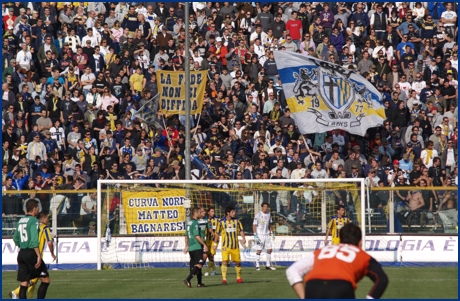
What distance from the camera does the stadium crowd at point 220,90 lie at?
90.2ft

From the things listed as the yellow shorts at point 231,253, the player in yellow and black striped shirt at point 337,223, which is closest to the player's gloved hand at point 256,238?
the player in yellow and black striped shirt at point 337,223

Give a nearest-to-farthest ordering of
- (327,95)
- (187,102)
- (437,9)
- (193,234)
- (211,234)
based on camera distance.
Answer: (193,234)
(211,234)
(187,102)
(327,95)
(437,9)

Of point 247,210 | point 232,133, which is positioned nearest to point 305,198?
point 247,210

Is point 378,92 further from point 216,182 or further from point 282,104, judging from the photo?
point 216,182

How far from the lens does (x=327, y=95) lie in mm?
28422

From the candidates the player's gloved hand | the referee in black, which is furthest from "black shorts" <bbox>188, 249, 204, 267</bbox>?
the player's gloved hand

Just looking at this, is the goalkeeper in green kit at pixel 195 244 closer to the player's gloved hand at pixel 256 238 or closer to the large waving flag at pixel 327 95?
the player's gloved hand at pixel 256 238

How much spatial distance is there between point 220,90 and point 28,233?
15320 millimetres

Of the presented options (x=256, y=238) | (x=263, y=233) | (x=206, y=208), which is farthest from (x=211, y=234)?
Answer: (x=206, y=208)

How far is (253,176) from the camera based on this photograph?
89.0 feet

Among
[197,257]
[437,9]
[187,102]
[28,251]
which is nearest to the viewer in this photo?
[28,251]

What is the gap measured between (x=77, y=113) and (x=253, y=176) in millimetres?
6029

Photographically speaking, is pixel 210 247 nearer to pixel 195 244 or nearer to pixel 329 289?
pixel 195 244

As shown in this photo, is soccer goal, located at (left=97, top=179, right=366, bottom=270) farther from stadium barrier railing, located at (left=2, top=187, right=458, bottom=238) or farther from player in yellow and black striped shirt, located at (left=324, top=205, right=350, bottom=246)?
player in yellow and black striped shirt, located at (left=324, top=205, right=350, bottom=246)
